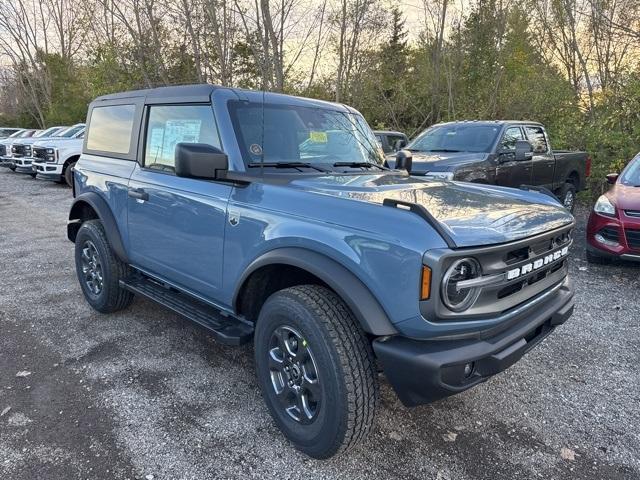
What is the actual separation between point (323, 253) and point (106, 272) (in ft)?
8.13

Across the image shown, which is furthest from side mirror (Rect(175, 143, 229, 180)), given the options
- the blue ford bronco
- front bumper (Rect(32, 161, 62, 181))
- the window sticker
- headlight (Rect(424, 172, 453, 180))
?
front bumper (Rect(32, 161, 62, 181))

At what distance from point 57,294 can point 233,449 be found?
128 inches

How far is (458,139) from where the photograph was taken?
764 cm

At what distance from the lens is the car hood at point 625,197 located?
539 cm

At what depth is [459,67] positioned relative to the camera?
1596 centimetres

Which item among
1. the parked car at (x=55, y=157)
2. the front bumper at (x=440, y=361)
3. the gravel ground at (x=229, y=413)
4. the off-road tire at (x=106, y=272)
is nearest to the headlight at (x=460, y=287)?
the front bumper at (x=440, y=361)

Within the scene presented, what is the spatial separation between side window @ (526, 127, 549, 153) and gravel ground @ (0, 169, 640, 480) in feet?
15.6

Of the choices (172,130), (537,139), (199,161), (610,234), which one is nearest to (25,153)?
(172,130)

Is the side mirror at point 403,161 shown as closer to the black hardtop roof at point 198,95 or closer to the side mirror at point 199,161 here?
the black hardtop roof at point 198,95

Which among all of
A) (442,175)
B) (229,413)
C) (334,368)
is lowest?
(229,413)

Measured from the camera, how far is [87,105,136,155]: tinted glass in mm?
3879

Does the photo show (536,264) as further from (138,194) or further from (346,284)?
(138,194)

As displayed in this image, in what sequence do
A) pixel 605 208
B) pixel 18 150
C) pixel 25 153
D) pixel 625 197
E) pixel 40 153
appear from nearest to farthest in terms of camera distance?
pixel 625 197, pixel 605 208, pixel 40 153, pixel 25 153, pixel 18 150

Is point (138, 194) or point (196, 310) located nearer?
point (196, 310)
